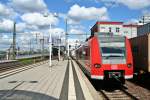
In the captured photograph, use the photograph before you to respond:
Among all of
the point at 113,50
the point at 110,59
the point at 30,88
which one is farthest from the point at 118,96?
the point at 30,88

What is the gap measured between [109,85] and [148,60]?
3.59 metres

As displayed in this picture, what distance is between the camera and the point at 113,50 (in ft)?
53.9

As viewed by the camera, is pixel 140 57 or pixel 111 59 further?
pixel 140 57

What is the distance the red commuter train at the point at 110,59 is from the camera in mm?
15844

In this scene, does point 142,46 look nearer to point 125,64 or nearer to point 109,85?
point 125,64

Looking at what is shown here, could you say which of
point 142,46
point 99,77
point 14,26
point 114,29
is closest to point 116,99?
point 99,77

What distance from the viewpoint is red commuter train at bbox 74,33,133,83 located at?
15.8 m

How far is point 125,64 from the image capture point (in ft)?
52.6

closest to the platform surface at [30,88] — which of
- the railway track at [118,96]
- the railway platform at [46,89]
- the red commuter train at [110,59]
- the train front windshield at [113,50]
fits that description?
the railway platform at [46,89]

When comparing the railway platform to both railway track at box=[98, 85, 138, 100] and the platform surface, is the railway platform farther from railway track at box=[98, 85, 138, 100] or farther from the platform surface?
railway track at box=[98, 85, 138, 100]

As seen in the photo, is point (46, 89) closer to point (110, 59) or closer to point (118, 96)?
point (118, 96)

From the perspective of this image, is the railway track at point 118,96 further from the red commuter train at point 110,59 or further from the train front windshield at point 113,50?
the train front windshield at point 113,50

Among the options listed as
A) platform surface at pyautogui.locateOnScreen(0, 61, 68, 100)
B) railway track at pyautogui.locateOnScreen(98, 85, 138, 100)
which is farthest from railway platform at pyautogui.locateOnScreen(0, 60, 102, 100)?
railway track at pyautogui.locateOnScreen(98, 85, 138, 100)

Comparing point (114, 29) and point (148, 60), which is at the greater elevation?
point (114, 29)
